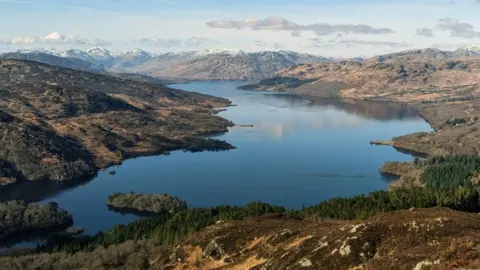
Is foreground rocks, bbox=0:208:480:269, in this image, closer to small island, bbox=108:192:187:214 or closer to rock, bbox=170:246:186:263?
rock, bbox=170:246:186:263

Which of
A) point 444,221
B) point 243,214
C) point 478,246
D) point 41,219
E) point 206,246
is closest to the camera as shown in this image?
point 478,246

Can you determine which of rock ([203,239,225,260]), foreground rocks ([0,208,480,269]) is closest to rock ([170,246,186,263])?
foreground rocks ([0,208,480,269])

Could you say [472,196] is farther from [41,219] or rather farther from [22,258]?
[41,219]

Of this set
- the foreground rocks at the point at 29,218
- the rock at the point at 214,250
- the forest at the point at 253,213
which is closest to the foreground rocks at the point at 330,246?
the rock at the point at 214,250

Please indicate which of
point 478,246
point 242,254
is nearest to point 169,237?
point 242,254

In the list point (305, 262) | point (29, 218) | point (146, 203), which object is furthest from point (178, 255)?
point (146, 203)

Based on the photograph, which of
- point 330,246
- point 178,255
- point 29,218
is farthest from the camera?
point 29,218

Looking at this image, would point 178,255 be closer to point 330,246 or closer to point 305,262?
point 305,262
